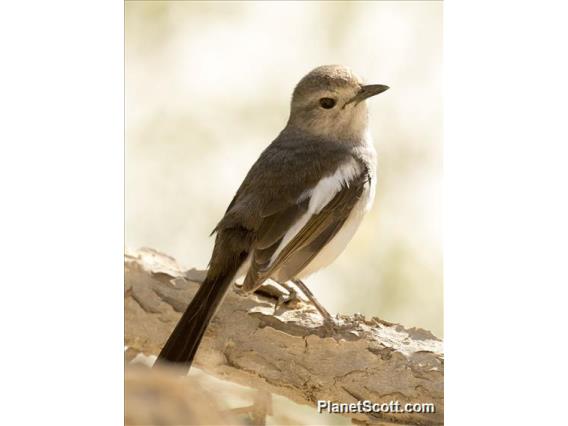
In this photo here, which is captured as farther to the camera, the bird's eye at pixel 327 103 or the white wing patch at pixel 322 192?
the bird's eye at pixel 327 103

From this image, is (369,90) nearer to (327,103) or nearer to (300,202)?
(327,103)

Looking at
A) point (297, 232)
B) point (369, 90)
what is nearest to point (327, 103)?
point (369, 90)

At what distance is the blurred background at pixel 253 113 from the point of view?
11.6ft

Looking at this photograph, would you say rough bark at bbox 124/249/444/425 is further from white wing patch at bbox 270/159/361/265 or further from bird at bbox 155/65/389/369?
white wing patch at bbox 270/159/361/265

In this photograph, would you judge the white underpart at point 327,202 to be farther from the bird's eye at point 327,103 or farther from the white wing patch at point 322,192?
the bird's eye at point 327,103

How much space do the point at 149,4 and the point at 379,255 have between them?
56.2 inches

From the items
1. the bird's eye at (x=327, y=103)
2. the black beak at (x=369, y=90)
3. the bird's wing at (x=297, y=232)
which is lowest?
the bird's wing at (x=297, y=232)

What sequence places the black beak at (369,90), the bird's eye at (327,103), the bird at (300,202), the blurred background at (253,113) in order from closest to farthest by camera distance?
the bird at (300,202) → the blurred background at (253,113) → the black beak at (369,90) → the bird's eye at (327,103)

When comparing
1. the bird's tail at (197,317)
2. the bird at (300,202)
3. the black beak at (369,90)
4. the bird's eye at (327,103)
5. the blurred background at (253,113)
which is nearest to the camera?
the bird's tail at (197,317)

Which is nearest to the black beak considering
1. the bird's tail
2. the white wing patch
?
the white wing patch

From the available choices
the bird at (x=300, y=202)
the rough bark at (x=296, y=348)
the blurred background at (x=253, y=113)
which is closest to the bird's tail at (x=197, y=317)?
the bird at (x=300, y=202)

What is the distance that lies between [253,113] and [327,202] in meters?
0.57

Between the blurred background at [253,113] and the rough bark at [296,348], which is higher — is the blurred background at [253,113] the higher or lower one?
the higher one

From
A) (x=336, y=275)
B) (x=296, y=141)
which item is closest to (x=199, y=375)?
(x=336, y=275)
